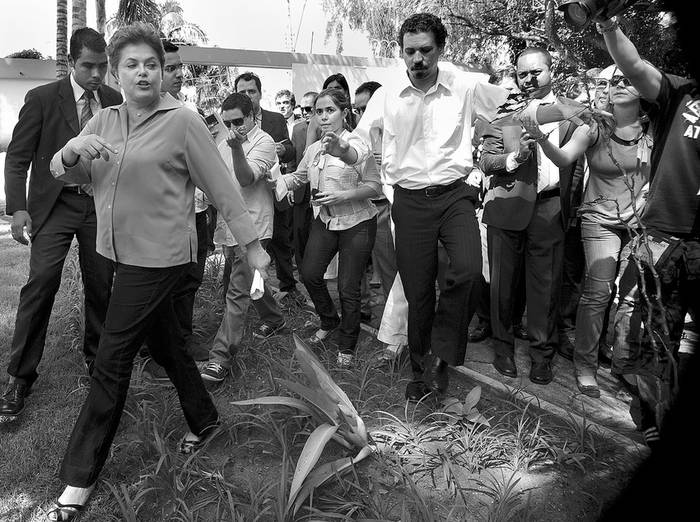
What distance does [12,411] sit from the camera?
10.9 ft

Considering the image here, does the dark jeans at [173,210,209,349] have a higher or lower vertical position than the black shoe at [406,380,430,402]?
higher

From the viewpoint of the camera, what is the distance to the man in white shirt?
3299 mm

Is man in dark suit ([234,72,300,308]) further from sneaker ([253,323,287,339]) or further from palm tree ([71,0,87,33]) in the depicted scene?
palm tree ([71,0,87,33])

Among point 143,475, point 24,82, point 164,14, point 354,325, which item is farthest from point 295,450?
point 164,14

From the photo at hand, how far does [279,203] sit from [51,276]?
101 inches

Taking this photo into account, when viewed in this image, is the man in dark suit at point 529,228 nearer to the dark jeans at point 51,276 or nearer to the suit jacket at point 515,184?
the suit jacket at point 515,184

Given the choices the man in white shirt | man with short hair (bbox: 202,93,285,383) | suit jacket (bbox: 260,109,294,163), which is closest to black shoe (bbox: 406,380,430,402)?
the man in white shirt

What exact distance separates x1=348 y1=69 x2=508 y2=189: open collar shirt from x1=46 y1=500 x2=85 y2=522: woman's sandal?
232 cm

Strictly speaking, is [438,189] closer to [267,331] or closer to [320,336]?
[320,336]

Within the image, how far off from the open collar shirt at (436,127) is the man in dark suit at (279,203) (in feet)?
7.04

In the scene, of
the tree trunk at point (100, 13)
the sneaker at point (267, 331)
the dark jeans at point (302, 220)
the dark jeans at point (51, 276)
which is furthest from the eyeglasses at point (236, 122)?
the tree trunk at point (100, 13)

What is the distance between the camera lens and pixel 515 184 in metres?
3.78

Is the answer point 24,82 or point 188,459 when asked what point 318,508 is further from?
point 24,82

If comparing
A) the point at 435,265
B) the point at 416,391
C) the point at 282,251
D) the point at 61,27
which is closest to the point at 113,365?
the point at 416,391
